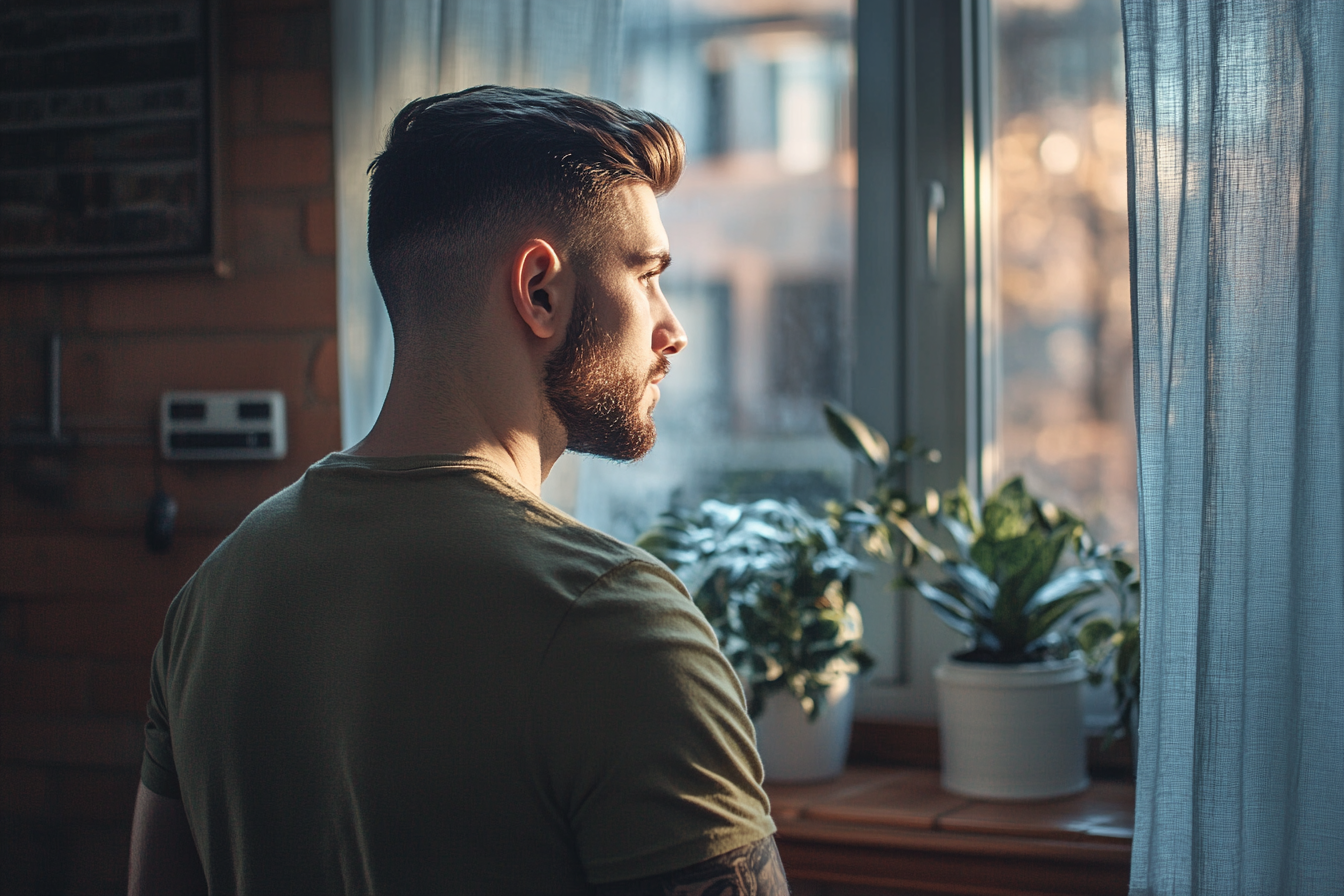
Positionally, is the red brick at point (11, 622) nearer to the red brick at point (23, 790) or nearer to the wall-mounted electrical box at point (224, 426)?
the red brick at point (23, 790)

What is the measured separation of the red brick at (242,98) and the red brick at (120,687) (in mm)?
926

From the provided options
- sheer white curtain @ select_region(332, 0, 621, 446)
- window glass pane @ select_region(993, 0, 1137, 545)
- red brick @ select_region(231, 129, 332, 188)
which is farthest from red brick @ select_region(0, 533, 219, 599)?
window glass pane @ select_region(993, 0, 1137, 545)

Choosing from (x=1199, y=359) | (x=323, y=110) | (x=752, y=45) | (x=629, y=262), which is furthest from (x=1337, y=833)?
(x=323, y=110)

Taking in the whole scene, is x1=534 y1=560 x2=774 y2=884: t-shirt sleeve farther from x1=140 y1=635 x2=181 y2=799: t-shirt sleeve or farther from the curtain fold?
the curtain fold

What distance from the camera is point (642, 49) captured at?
1.76m

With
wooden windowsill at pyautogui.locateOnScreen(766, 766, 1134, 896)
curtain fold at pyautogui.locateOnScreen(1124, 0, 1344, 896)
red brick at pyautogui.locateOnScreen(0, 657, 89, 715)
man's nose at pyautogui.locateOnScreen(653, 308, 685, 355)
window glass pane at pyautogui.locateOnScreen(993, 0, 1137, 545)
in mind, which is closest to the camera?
man's nose at pyautogui.locateOnScreen(653, 308, 685, 355)

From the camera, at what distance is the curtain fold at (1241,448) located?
3.72 feet

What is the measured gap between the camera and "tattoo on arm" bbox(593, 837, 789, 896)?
62cm

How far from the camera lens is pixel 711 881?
626 mm

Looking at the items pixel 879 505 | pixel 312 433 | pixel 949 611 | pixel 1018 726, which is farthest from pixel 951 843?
pixel 312 433

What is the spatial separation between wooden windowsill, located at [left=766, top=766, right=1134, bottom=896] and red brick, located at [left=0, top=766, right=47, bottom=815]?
1278 millimetres

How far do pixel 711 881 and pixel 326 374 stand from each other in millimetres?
1356

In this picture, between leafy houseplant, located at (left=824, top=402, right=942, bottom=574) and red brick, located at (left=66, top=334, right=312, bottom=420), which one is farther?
red brick, located at (left=66, top=334, right=312, bottom=420)

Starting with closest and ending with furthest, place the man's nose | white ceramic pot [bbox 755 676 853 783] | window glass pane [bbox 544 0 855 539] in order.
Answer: the man's nose < white ceramic pot [bbox 755 676 853 783] < window glass pane [bbox 544 0 855 539]
